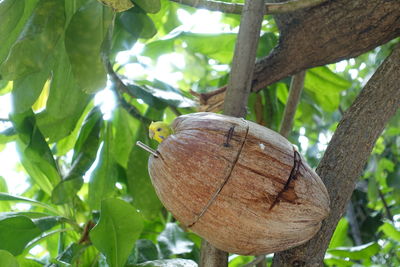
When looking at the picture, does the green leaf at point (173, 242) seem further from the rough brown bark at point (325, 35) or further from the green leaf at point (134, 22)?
the green leaf at point (134, 22)

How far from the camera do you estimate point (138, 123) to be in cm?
124

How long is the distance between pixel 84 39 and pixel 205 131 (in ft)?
0.99

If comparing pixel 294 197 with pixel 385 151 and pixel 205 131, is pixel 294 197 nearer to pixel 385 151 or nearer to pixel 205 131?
pixel 205 131

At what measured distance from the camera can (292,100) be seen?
108cm

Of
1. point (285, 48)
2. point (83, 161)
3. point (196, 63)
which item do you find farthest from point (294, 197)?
point (196, 63)

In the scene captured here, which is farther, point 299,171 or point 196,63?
point 196,63

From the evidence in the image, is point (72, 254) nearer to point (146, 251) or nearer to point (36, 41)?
point (146, 251)

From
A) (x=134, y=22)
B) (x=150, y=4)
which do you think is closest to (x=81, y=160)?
(x=134, y=22)

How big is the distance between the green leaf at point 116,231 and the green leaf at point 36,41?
0.23m

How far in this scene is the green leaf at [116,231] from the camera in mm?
785

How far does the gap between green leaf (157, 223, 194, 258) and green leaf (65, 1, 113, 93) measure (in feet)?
1.24

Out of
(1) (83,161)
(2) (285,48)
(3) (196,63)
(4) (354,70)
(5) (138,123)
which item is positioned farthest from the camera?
(4) (354,70)

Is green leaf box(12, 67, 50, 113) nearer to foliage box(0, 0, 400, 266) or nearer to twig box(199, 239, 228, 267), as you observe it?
foliage box(0, 0, 400, 266)

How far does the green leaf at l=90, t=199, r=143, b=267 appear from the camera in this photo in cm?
78
